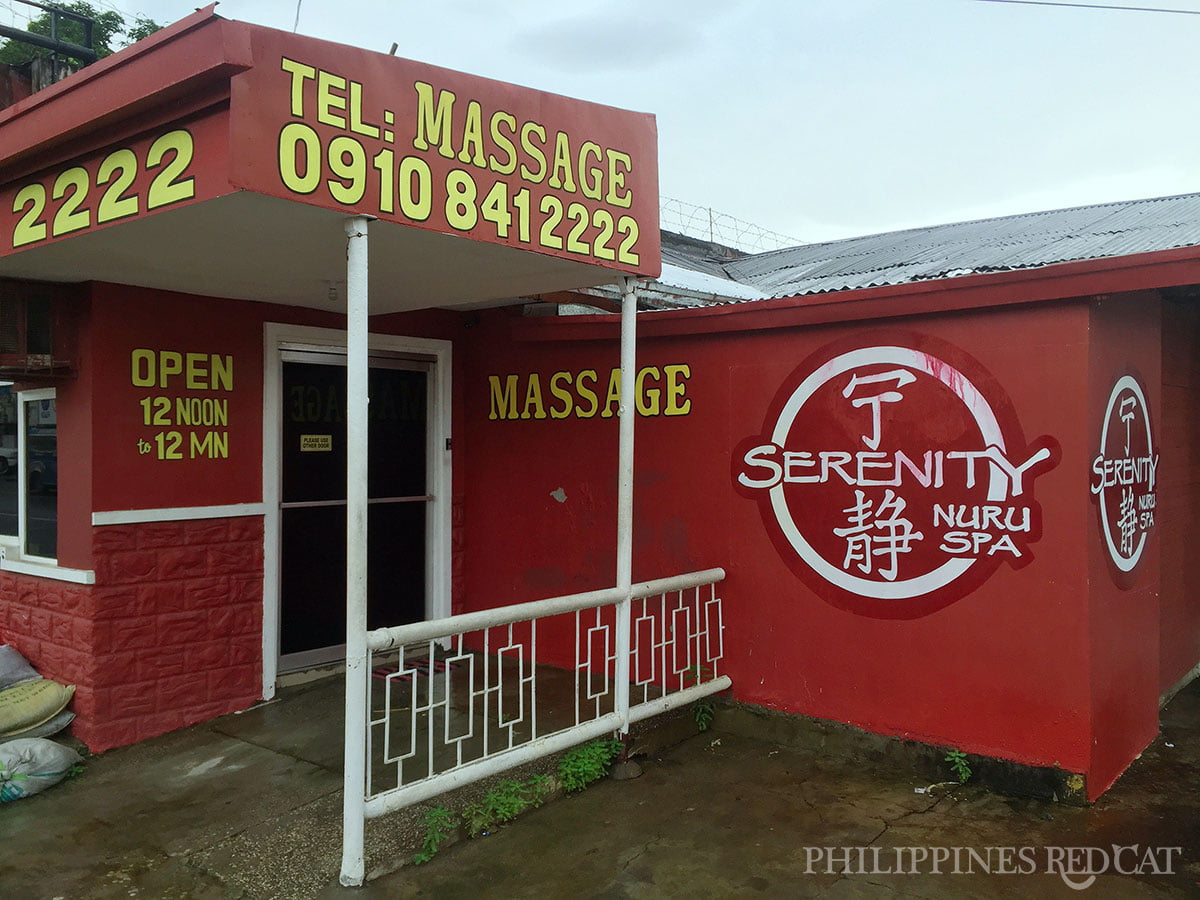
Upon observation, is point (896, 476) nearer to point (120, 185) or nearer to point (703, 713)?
point (703, 713)

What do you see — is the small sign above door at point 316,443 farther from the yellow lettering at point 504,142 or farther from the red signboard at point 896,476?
the red signboard at point 896,476

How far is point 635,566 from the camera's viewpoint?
220 inches

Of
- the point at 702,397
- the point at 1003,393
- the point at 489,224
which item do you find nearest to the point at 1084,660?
the point at 1003,393

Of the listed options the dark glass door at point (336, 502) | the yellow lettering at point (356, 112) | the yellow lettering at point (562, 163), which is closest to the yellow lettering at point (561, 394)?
the dark glass door at point (336, 502)

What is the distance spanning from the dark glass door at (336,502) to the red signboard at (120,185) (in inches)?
71.0

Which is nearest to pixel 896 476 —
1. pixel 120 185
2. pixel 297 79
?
pixel 297 79

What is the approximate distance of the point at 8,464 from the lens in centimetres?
525

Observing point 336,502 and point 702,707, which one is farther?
point 336,502

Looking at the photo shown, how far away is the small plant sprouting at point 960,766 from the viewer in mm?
4293

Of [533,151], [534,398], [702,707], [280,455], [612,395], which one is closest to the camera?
[533,151]

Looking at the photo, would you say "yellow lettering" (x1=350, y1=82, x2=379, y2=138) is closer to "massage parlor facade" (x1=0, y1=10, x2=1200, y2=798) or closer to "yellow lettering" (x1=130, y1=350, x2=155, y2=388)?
"massage parlor facade" (x1=0, y1=10, x2=1200, y2=798)

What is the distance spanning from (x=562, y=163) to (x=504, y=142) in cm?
36

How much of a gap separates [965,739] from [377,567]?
384 cm

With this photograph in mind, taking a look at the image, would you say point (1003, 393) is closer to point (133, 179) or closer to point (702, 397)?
point (702, 397)
